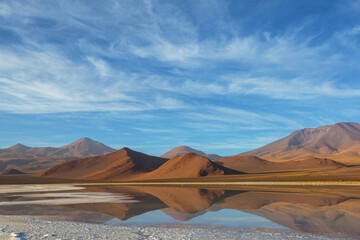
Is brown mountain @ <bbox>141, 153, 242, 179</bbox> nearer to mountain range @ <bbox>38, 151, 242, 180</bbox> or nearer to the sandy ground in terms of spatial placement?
mountain range @ <bbox>38, 151, 242, 180</bbox>

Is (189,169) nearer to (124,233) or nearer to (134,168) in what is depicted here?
(134,168)

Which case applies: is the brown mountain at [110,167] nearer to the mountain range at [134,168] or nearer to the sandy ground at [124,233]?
the mountain range at [134,168]

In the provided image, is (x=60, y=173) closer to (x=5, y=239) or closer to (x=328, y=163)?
(x=328, y=163)

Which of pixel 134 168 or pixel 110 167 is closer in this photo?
pixel 134 168

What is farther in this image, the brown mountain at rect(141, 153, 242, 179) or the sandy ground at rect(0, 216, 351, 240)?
the brown mountain at rect(141, 153, 242, 179)

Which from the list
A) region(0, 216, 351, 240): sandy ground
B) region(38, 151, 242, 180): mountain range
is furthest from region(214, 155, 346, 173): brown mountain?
region(0, 216, 351, 240): sandy ground

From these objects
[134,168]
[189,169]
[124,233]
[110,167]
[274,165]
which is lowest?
[124,233]

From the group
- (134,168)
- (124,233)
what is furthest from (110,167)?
(124,233)
